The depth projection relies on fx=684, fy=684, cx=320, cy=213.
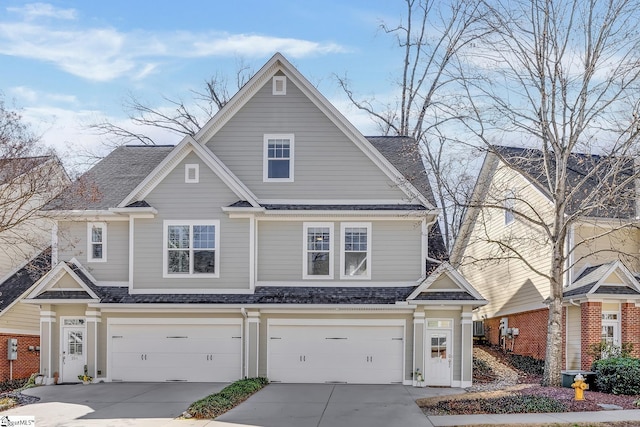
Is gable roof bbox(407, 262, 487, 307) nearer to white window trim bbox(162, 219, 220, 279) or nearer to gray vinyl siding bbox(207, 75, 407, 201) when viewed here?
gray vinyl siding bbox(207, 75, 407, 201)

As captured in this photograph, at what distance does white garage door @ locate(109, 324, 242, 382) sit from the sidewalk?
8.53 m

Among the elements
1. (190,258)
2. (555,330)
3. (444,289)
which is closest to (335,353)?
(444,289)

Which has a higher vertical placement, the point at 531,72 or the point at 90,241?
the point at 531,72

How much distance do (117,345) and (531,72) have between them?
1509 centimetres

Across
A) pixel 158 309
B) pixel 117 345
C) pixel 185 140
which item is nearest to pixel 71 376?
pixel 117 345

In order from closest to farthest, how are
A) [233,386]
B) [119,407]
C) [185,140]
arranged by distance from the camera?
→ [119,407]
[233,386]
[185,140]

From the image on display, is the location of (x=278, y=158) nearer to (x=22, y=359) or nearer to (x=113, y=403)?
(x=113, y=403)

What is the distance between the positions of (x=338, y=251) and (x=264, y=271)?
2437 millimetres

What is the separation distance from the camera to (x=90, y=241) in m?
22.3

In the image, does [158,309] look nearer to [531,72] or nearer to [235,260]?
[235,260]

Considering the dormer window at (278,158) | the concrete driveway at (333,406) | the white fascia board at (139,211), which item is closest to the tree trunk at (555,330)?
the concrete driveway at (333,406)

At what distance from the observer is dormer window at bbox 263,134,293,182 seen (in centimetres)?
2209

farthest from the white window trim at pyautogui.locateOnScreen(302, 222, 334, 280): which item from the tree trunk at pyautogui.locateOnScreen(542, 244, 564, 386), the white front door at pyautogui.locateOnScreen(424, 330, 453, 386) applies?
the tree trunk at pyautogui.locateOnScreen(542, 244, 564, 386)

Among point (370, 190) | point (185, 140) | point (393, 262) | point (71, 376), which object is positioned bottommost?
point (71, 376)
